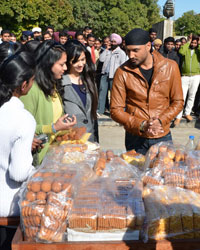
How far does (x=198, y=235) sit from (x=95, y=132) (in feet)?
6.73

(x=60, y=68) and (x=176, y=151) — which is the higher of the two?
(x=60, y=68)

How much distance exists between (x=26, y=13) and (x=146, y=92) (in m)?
19.1

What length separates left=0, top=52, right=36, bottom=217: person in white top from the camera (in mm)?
1711

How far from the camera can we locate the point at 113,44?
799cm

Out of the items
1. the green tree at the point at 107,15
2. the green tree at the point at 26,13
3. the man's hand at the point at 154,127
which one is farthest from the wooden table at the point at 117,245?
the green tree at the point at 107,15

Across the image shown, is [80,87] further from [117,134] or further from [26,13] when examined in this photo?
[26,13]

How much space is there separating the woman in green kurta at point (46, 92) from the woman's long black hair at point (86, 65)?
0.32 m

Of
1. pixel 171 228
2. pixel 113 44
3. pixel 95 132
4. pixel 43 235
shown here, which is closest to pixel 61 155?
pixel 43 235

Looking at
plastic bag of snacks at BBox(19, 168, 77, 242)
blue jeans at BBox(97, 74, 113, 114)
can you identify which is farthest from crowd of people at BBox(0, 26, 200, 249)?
blue jeans at BBox(97, 74, 113, 114)

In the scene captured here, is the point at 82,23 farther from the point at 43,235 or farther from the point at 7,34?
the point at 43,235

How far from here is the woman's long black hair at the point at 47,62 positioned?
110 inches

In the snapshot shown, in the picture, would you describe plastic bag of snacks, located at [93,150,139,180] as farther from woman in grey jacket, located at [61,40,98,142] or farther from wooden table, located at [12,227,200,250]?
woman in grey jacket, located at [61,40,98,142]

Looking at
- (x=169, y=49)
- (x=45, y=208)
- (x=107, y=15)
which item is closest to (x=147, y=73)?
(x=45, y=208)

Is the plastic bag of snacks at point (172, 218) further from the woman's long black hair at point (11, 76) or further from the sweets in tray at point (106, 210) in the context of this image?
the woman's long black hair at point (11, 76)
